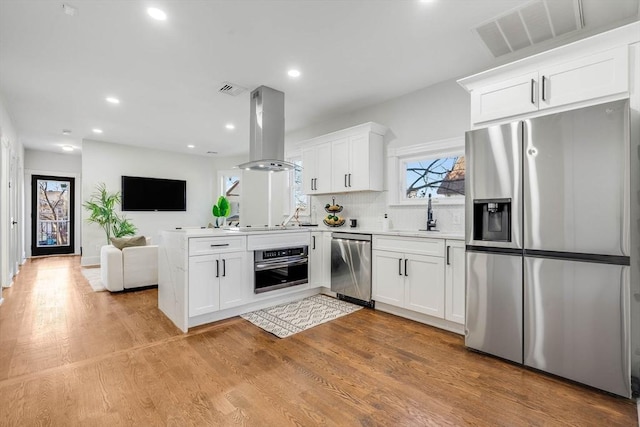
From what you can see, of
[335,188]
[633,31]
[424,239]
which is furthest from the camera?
[335,188]

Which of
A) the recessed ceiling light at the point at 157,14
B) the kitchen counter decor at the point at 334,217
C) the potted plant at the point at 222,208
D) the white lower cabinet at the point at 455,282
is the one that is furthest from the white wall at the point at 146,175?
the white lower cabinet at the point at 455,282

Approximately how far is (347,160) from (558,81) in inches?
93.8

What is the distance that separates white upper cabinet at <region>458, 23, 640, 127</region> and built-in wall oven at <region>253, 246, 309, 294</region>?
240 centimetres

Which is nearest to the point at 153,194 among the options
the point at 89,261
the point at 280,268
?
the point at 89,261

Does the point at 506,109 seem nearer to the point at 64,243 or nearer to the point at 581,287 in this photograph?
the point at 581,287

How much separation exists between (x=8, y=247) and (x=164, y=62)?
4089 millimetres

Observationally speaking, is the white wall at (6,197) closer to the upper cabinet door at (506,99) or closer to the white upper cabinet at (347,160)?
→ the white upper cabinet at (347,160)

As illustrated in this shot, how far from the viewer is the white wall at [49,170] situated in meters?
7.70

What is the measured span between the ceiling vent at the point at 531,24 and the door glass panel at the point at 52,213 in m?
9.99

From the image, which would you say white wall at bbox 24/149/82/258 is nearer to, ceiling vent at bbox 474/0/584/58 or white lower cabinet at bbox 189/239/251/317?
white lower cabinet at bbox 189/239/251/317

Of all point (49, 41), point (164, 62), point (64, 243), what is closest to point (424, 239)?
point (164, 62)

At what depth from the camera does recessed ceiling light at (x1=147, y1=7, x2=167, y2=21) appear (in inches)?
91.3

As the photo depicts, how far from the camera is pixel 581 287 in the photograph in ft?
6.59

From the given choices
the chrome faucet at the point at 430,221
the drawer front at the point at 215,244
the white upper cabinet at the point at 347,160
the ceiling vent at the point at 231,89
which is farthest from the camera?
the white upper cabinet at the point at 347,160
